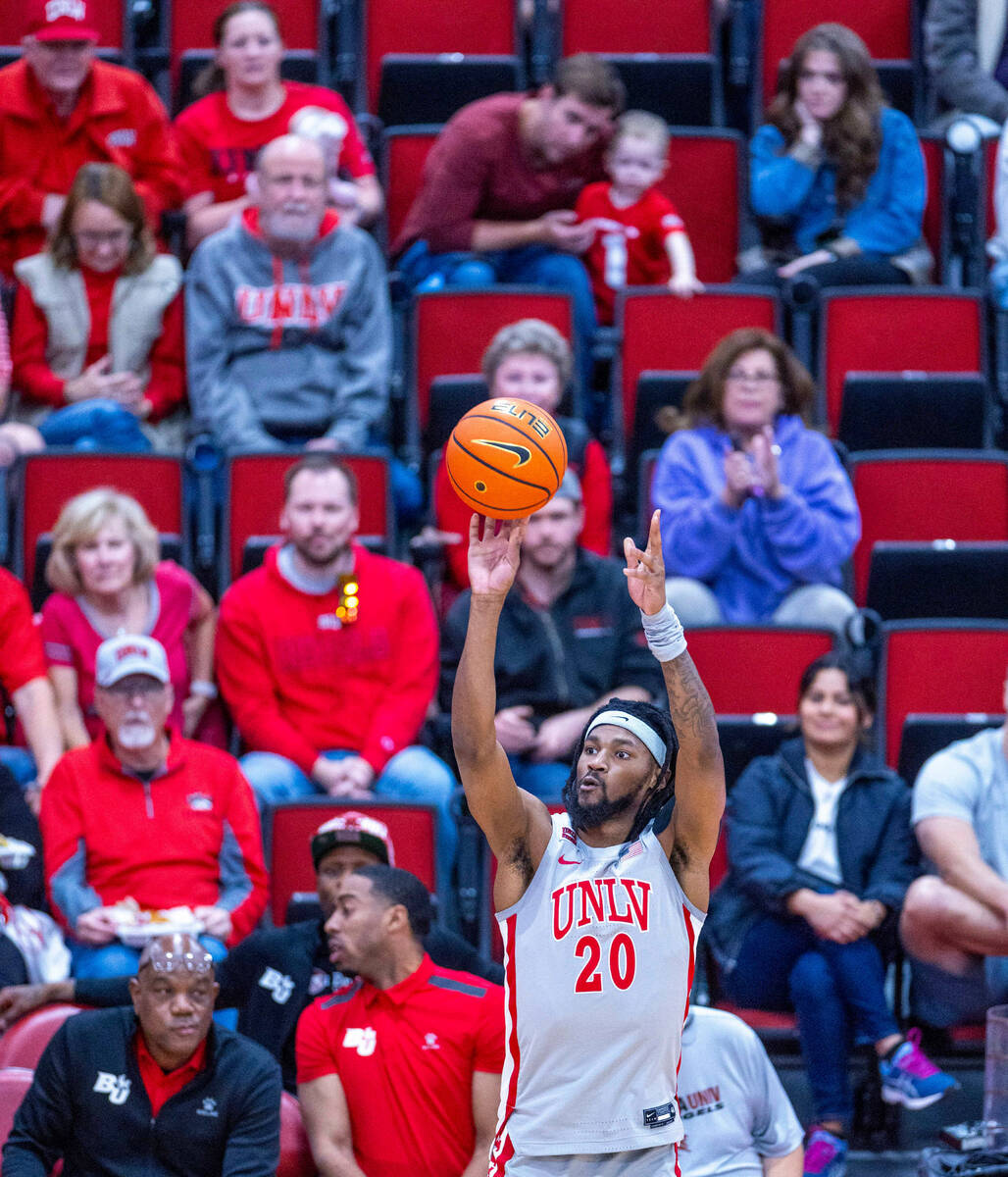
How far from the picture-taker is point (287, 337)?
647 cm

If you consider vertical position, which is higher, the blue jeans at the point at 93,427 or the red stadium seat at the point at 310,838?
the blue jeans at the point at 93,427

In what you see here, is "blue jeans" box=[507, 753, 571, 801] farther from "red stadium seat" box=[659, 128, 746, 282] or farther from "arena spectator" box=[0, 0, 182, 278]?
"red stadium seat" box=[659, 128, 746, 282]

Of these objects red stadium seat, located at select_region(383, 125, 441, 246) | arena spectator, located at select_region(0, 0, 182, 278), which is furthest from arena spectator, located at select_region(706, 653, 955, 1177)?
arena spectator, located at select_region(0, 0, 182, 278)

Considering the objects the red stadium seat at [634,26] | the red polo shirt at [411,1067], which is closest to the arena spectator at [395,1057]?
the red polo shirt at [411,1067]

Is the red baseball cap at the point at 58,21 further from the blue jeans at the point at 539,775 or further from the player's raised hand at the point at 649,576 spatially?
the player's raised hand at the point at 649,576

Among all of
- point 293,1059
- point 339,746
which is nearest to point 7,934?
point 293,1059

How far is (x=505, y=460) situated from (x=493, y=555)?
20 cm

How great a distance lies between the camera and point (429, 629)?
5.54 metres

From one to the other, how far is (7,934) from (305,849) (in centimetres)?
82

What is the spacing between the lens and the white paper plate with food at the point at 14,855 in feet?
15.7

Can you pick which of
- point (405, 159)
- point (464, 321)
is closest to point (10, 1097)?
point (464, 321)

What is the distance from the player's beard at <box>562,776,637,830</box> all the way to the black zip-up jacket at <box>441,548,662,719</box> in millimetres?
1997

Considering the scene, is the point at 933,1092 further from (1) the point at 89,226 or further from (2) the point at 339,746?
(1) the point at 89,226

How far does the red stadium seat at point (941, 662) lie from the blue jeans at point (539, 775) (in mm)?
961
